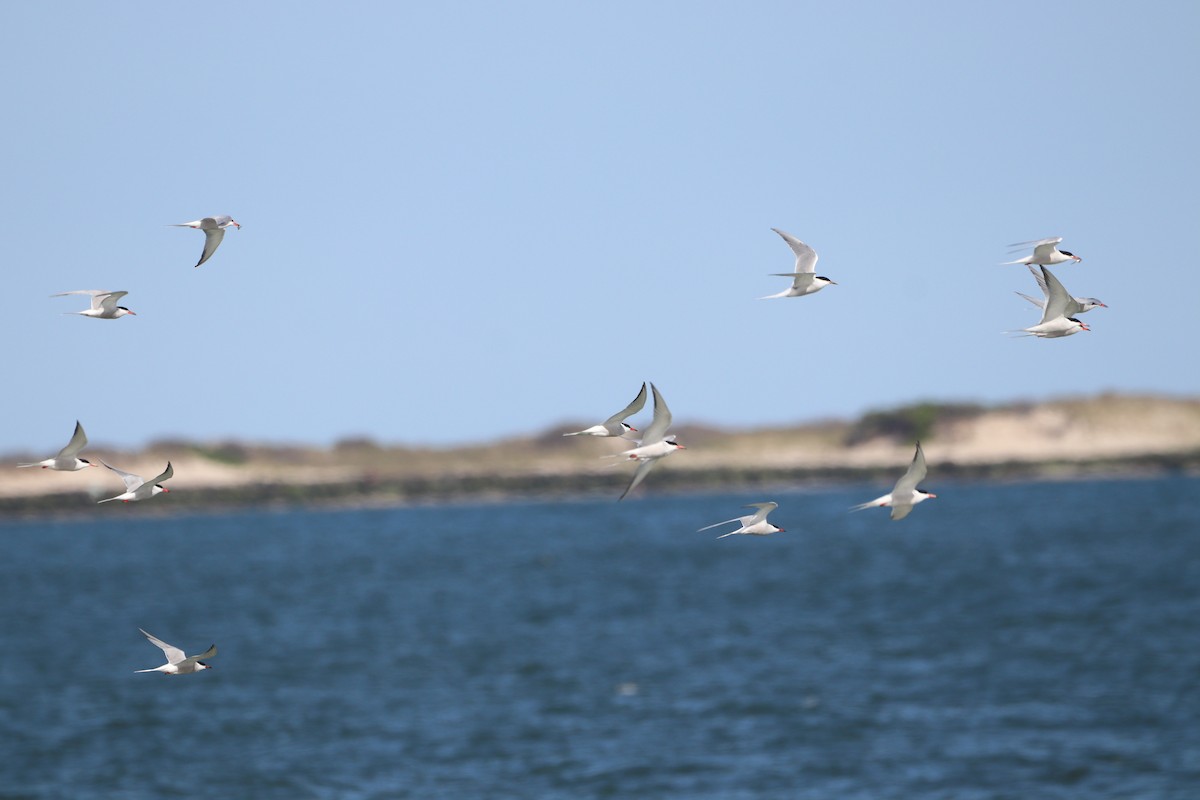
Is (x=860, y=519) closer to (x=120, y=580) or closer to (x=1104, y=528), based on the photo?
(x=1104, y=528)

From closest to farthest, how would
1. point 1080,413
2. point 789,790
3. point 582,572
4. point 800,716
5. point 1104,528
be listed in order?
point 789,790 → point 800,716 → point 582,572 → point 1104,528 → point 1080,413

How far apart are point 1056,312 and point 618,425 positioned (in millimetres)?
5243

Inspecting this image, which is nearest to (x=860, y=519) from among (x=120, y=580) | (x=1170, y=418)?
(x=1170, y=418)

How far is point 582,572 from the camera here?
9950cm

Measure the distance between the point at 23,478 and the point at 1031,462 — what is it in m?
108

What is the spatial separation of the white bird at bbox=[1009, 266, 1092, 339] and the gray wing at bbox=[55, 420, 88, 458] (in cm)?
1014

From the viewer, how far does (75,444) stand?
49.2ft

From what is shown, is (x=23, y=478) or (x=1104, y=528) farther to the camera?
(x=23, y=478)

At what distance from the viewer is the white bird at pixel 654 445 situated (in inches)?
622

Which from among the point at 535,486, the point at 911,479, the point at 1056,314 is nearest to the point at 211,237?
the point at 911,479

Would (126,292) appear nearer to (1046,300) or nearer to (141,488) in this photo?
(141,488)

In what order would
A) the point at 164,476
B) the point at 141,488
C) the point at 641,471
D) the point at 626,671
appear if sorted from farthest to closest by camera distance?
the point at 626,671
the point at 641,471
the point at 141,488
the point at 164,476

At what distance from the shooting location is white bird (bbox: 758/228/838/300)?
695 inches

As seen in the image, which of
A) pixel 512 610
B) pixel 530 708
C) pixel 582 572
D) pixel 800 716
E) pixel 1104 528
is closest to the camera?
pixel 800 716
